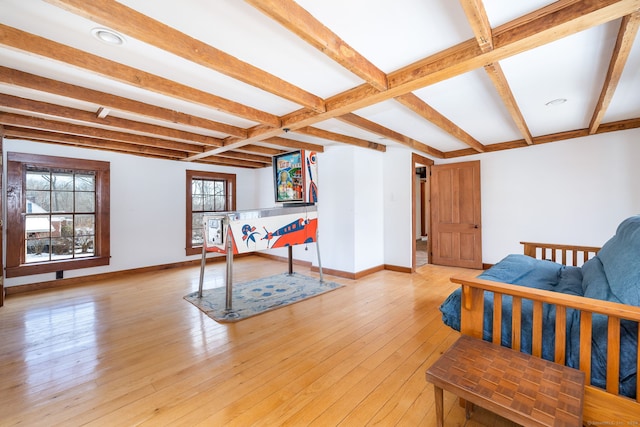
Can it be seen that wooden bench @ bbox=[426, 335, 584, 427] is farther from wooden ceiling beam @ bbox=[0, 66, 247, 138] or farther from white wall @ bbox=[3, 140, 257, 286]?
white wall @ bbox=[3, 140, 257, 286]

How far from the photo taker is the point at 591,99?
2949 mm

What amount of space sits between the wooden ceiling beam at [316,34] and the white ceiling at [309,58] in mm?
21

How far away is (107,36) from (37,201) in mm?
4153

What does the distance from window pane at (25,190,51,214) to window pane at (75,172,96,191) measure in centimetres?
41

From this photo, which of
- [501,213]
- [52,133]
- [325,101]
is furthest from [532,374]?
[52,133]

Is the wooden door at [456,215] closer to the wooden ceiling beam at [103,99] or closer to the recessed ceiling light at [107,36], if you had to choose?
the wooden ceiling beam at [103,99]

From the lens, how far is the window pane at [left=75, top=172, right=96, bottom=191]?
15.2 ft

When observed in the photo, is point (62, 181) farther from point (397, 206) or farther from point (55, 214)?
point (397, 206)

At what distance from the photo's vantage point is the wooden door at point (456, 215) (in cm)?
517

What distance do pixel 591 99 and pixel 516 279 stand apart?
237 centimetres

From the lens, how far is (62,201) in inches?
176

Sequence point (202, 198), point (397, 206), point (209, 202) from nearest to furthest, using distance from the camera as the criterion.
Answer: point (397, 206) → point (202, 198) → point (209, 202)

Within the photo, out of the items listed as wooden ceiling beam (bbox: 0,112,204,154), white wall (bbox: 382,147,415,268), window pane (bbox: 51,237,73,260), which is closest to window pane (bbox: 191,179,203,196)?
wooden ceiling beam (bbox: 0,112,204,154)

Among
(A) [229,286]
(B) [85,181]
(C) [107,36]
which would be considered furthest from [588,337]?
(B) [85,181]
